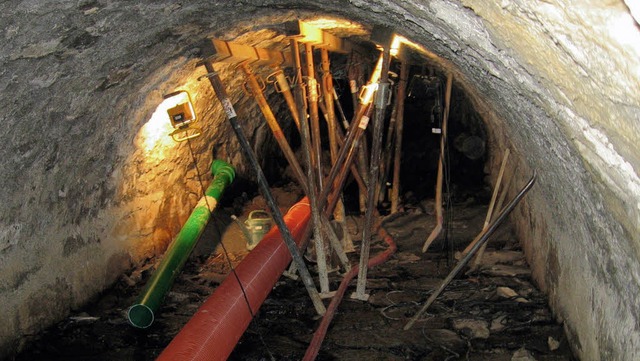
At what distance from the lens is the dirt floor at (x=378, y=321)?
404 centimetres

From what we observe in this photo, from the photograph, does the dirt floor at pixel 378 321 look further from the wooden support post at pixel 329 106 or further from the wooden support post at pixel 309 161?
the wooden support post at pixel 329 106

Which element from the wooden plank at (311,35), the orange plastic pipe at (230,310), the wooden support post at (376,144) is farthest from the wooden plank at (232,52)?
the orange plastic pipe at (230,310)

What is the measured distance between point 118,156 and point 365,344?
260 centimetres

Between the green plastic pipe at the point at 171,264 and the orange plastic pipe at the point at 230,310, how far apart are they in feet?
2.33

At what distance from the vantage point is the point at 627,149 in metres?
1.63

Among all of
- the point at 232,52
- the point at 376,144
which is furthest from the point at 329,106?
the point at 232,52

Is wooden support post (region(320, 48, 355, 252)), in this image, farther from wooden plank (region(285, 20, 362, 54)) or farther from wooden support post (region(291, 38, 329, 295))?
wooden support post (region(291, 38, 329, 295))

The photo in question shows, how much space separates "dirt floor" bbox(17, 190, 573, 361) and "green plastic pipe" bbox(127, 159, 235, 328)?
0.48ft

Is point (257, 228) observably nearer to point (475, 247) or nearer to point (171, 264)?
point (171, 264)

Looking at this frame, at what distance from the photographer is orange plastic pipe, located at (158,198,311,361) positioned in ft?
10.9

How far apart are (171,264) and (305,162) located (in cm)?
143

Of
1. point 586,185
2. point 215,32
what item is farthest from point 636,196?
point 215,32

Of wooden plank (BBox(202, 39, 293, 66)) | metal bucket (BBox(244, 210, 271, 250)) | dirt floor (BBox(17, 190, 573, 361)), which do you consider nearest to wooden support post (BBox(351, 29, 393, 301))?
dirt floor (BBox(17, 190, 573, 361))

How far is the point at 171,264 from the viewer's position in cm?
502
